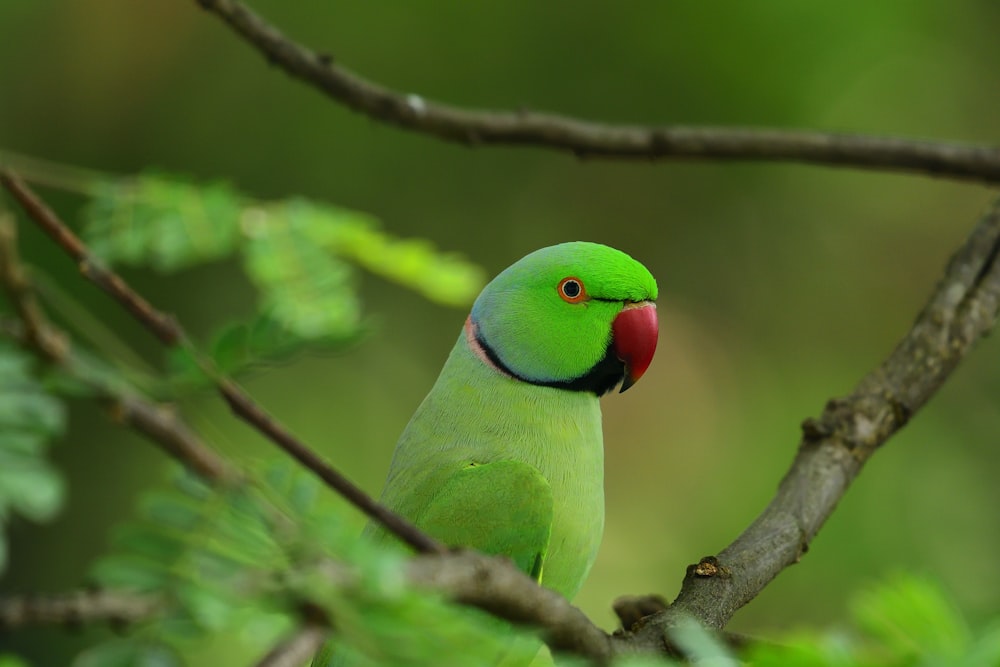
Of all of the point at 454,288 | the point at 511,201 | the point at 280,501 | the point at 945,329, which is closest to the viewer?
the point at 280,501

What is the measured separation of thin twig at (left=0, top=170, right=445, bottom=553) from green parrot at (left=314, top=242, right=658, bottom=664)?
0.99m

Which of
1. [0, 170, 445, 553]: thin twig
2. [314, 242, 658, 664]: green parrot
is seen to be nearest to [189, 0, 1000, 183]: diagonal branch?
[314, 242, 658, 664]: green parrot

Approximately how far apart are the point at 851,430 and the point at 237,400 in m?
1.48

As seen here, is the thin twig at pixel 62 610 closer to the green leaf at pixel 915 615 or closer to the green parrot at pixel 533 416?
the green leaf at pixel 915 615

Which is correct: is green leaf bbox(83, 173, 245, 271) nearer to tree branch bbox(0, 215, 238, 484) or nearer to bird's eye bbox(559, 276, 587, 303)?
bird's eye bbox(559, 276, 587, 303)

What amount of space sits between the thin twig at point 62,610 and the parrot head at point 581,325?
1.50 m

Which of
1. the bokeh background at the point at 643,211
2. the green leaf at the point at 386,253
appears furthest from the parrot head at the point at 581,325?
the bokeh background at the point at 643,211

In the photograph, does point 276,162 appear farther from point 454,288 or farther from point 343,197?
point 454,288

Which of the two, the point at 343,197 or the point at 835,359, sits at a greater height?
the point at 835,359

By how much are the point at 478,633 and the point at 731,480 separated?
440 cm

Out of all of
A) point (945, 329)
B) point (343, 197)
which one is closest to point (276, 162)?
point (343, 197)

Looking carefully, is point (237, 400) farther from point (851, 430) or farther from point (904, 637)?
point (851, 430)

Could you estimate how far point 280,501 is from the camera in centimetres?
95

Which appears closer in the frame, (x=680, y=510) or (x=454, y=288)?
(x=454, y=288)
